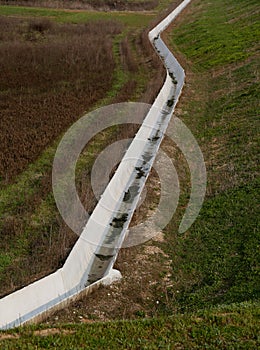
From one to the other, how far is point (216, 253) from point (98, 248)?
2681mm

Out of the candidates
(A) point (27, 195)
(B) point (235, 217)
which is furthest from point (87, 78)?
(B) point (235, 217)

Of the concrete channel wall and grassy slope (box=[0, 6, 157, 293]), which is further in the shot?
grassy slope (box=[0, 6, 157, 293])

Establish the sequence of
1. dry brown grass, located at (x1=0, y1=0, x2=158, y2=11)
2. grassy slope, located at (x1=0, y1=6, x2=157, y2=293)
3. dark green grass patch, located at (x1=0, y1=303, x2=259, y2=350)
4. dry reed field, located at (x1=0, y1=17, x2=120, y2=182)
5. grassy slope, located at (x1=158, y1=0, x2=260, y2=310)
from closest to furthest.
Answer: dark green grass patch, located at (x1=0, y1=303, x2=259, y2=350) < grassy slope, located at (x1=158, y1=0, x2=260, y2=310) < grassy slope, located at (x1=0, y1=6, x2=157, y2=293) < dry reed field, located at (x1=0, y1=17, x2=120, y2=182) < dry brown grass, located at (x1=0, y1=0, x2=158, y2=11)

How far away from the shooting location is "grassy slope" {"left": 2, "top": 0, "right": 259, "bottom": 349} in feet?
23.3

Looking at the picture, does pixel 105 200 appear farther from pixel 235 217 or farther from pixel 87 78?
pixel 87 78

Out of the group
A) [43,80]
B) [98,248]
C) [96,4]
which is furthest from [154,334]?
[96,4]

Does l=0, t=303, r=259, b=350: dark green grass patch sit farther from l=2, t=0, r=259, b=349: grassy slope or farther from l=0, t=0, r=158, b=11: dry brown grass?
l=0, t=0, r=158, b=11: dry brown grass

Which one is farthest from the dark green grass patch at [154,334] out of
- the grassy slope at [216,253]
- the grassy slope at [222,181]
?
the grassy slope at [222,181]

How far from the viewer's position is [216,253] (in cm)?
1073

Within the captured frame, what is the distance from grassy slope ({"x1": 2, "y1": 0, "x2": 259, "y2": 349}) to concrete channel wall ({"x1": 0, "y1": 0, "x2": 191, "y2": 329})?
4.38 feet

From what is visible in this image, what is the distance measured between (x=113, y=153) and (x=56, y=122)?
308cm

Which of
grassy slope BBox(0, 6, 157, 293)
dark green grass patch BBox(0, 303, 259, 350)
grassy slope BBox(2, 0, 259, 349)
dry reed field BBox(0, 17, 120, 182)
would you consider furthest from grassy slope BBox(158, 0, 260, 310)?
dry reed field BBox(0, 17, 120, 182)

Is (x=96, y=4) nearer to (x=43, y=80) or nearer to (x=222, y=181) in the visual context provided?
(x=43, y=80)

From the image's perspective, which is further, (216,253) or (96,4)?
(96,4)
